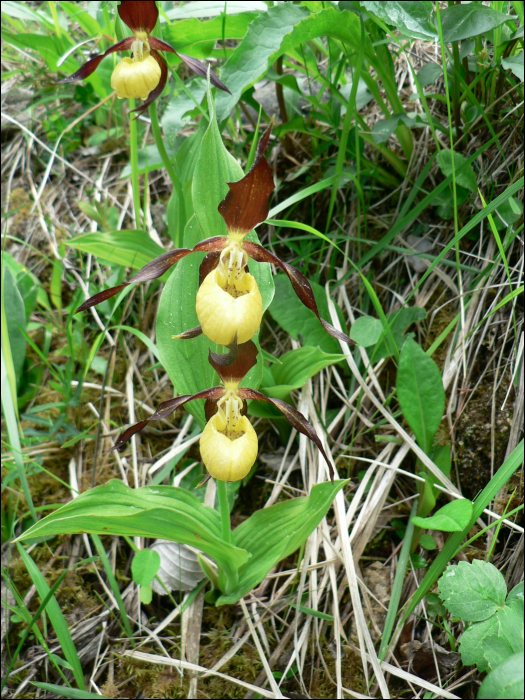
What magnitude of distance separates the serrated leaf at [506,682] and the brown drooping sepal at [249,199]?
3.22ft

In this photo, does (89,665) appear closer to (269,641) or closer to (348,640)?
(269,641)

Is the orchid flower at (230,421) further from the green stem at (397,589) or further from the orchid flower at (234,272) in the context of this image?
the green stem at (397,589)

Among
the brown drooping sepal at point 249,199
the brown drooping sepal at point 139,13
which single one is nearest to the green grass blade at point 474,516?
the brown drooping sepal at point 249,199

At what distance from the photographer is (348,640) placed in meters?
1.51

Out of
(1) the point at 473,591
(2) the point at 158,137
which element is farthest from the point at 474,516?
(2) the point at 158,137

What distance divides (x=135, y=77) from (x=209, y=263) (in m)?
0.79

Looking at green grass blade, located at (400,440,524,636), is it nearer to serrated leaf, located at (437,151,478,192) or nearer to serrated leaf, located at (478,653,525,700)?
serrated leaf, located at (478,653,525,700)

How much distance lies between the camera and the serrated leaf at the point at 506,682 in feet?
2.69

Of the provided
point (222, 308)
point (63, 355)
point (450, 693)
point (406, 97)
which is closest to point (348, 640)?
point (450, 693)

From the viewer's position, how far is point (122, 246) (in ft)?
6.69

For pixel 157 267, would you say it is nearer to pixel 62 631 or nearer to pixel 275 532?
pixel 275 532

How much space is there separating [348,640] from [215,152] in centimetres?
145

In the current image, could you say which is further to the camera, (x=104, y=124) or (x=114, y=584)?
(x=104, y=124)

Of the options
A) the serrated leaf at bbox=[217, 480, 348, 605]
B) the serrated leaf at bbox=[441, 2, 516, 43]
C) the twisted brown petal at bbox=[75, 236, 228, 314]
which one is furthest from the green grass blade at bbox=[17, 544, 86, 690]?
the serrated leaf at bbox=[441, 2, 516, 43]
